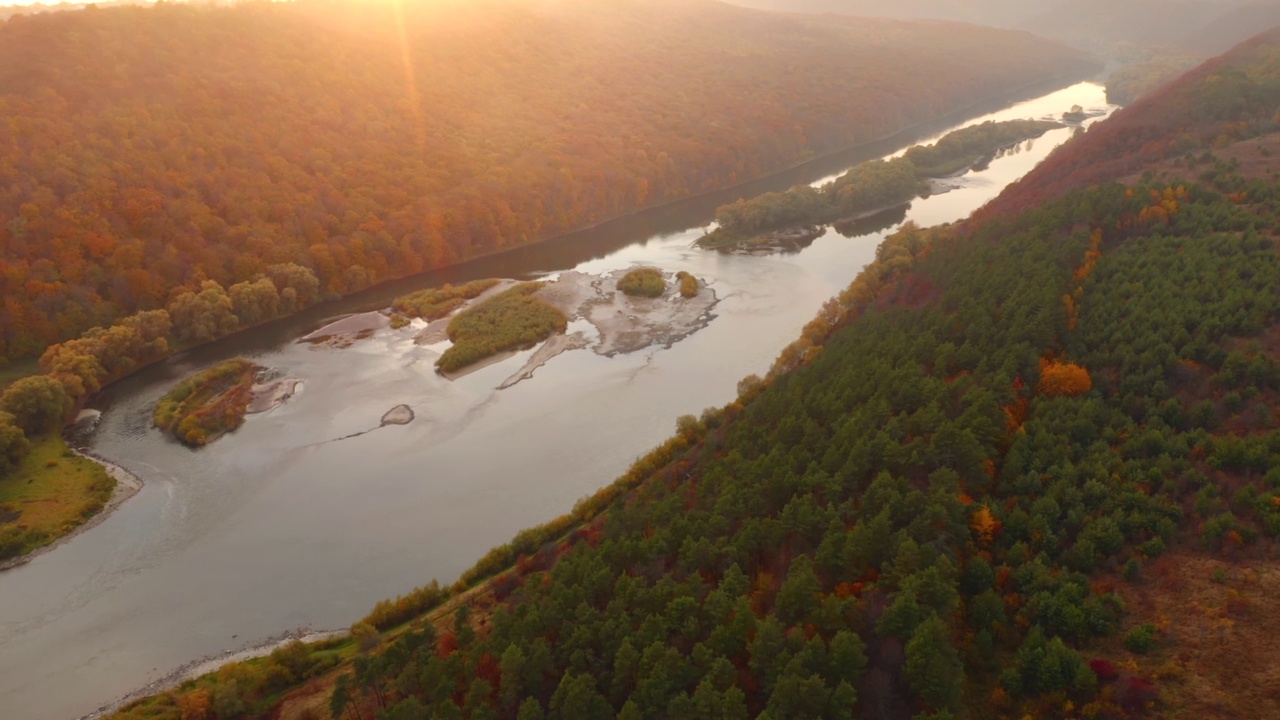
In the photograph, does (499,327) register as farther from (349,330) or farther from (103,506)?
(103,506)

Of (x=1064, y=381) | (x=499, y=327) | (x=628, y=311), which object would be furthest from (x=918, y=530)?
(x=499, y=327)

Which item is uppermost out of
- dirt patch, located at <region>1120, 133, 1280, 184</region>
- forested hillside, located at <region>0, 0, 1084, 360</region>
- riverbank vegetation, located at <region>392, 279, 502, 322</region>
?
forested hillside, located at <region>0, 0, 1084, 360</region>

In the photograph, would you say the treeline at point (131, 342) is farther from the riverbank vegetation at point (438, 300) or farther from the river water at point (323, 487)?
the riverbank vegetation at point (438, 300)

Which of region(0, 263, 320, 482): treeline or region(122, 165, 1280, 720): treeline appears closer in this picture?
region(122, 165, 1280, 720): treeline

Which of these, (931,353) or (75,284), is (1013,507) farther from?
(75,284)

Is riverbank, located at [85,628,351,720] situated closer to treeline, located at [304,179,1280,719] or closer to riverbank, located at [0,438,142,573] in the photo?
treeline, located at [304,179,1280,719]

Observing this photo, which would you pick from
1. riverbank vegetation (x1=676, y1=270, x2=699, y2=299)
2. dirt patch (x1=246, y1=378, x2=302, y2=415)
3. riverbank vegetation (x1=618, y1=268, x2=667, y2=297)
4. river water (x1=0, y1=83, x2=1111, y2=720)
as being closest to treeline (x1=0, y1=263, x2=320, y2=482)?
river water (x1=0, y1=83, x2=1111, y2=720)

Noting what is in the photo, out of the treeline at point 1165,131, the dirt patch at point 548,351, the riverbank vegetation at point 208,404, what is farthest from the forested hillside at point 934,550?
the riverbank vegetation at point 208,404
